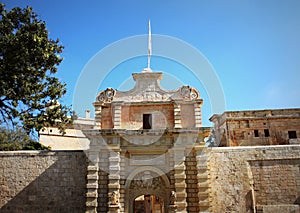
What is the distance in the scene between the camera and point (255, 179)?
1281cm

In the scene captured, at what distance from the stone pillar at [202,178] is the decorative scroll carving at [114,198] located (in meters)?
3.70

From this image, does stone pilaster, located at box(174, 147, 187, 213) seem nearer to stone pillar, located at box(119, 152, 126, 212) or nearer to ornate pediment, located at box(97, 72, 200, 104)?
stone pillar, located at box(119, 152, 126, 212)

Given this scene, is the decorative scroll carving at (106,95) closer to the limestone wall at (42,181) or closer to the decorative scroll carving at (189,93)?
the limestone wall at (42,181)

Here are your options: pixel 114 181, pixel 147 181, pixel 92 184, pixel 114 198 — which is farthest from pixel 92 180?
pixel 147 181

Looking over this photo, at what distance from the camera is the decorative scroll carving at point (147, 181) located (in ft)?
39.4

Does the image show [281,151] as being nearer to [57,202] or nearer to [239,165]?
[239,165]

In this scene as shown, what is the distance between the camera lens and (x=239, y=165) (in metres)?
12.9

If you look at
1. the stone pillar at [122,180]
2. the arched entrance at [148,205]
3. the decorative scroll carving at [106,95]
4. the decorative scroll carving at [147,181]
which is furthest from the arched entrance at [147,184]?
the arched entrance at [148,205]

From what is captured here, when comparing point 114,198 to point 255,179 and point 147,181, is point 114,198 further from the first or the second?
point 255,179

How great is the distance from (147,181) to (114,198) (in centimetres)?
178

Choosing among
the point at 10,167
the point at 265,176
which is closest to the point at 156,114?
the point at 265,176

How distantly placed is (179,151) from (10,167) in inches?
364

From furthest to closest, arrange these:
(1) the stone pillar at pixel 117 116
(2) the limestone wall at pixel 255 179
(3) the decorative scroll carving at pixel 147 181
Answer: (1) the stone pillar at pixel 117 116 < (2) the limestone wall at pixel 255 179 < (3) the decorative scroll carving at pixel 147 181

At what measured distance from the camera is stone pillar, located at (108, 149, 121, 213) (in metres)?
11.1
